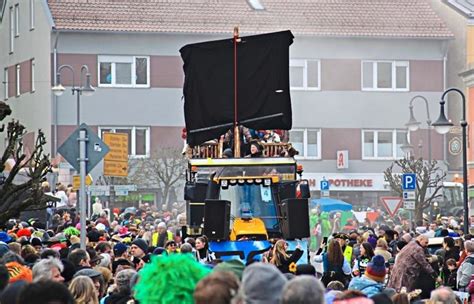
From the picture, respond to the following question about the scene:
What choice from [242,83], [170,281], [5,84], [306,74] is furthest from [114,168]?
[5,84]

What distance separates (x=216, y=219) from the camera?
22.8m

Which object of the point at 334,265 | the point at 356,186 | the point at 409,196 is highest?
the point at 356,186

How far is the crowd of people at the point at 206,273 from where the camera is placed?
22.7ft

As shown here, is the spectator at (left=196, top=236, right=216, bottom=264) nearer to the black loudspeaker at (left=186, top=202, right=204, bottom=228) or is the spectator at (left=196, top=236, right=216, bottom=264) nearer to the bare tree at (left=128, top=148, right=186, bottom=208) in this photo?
the black loudspeaker at (left=186, top=202, right=204, bottom=228)

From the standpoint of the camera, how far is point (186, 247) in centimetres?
1944

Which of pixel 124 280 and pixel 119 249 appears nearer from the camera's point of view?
pixel 124 280

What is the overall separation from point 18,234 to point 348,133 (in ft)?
118

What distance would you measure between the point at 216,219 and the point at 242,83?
3393 mm

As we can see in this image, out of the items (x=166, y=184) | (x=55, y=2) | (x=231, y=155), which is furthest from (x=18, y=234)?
(x=55, y=2)

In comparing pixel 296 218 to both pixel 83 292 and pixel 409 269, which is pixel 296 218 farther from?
pixel 83 292

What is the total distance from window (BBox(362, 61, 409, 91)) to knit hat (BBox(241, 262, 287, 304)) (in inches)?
2106

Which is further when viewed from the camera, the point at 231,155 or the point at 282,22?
the point at 282,22

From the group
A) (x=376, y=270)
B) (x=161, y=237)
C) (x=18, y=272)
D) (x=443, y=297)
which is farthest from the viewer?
(x=161, y=237)

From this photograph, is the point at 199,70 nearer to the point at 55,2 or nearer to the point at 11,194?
the point at 11,194
